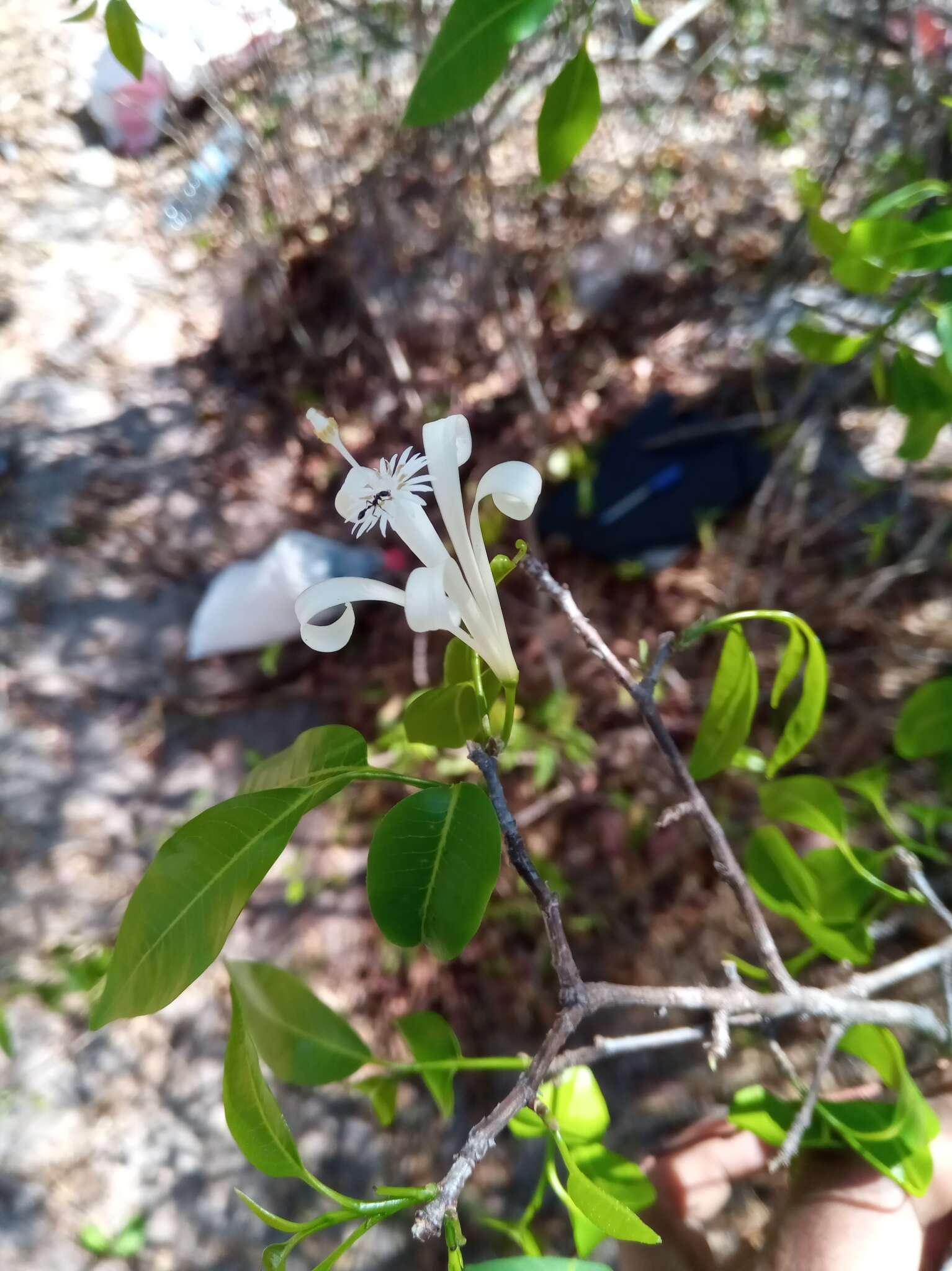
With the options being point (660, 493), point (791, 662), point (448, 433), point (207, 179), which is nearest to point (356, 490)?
point (448, 433)

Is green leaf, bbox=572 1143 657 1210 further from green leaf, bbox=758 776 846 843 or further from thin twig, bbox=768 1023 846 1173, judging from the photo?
green leaf, bbox=758 776 846 843

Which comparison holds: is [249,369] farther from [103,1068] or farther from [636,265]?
[103,1068]

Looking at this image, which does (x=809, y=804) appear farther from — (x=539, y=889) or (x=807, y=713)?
(x=539, y=889)

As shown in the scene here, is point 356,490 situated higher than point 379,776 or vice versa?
point 356,490

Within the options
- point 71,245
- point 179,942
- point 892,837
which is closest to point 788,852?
point 179,942

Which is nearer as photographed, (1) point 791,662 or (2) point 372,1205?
(2) point 372,1205

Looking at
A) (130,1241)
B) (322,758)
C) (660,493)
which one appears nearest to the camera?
(322,758)
